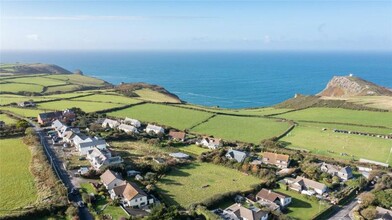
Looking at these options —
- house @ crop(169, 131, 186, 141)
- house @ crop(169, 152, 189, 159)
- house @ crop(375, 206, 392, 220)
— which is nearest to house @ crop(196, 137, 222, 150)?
house @ crop(169, 131, 186, 141)

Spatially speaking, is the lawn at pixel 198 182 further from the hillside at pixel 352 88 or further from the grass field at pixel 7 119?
the hillside at pixel 352 88

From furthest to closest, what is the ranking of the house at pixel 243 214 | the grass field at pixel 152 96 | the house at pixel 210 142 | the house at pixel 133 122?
1. the grass field at pixel 152 96
2. the house at pixel 133 122
3. the house at pixel 210 142
4. the house at pixel 243 214

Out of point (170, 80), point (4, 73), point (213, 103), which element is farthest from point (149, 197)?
point (170, 80)

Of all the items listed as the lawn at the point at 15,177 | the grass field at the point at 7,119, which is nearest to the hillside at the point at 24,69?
the grass field at the point at 7,119

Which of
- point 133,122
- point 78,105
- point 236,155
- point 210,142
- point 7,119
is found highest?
point 236,155

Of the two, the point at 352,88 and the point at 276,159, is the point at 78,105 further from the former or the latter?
the point at 352,88

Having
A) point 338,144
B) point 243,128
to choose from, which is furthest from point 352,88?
point 243,128

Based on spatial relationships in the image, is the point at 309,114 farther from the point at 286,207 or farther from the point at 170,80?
the point at 170,80
